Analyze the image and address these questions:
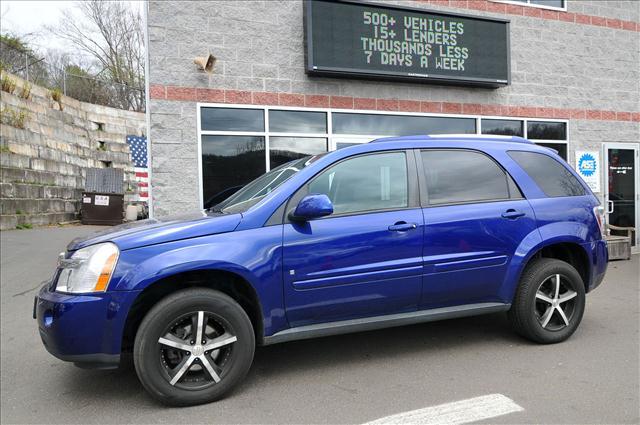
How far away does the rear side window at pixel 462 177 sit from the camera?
3.85m

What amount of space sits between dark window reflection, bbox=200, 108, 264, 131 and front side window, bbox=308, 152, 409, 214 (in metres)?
4.24

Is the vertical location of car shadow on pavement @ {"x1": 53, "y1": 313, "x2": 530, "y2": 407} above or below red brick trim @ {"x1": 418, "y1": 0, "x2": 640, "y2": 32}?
below

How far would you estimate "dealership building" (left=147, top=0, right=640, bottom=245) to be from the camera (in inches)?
284

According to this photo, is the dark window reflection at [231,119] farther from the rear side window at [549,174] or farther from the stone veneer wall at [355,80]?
the rear side window at [549,174]

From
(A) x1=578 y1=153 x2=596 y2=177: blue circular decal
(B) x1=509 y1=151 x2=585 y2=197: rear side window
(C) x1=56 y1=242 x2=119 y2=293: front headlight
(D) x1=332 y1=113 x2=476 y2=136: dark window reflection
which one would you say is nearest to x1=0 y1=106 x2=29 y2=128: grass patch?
(D) x1=332 y1=113 x2=476 y2=136: dark window reflection

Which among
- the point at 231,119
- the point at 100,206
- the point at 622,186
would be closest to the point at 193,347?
the point at 231,119

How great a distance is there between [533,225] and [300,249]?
6.95 feet

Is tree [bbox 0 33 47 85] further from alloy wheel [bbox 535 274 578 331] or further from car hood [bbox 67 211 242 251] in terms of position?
alloy wheel [bbox 535 274 578 331]

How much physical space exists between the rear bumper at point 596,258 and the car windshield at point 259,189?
269cm

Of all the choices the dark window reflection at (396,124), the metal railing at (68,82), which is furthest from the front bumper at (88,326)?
the metal railing at (68,82)

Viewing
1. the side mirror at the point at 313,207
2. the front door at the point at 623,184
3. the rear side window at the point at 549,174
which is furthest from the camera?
the front door at the point at 623,184

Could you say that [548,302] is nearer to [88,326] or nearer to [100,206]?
[88,326]

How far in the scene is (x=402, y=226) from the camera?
3547 millimetres

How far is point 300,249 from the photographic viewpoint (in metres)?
Result: 3.28
